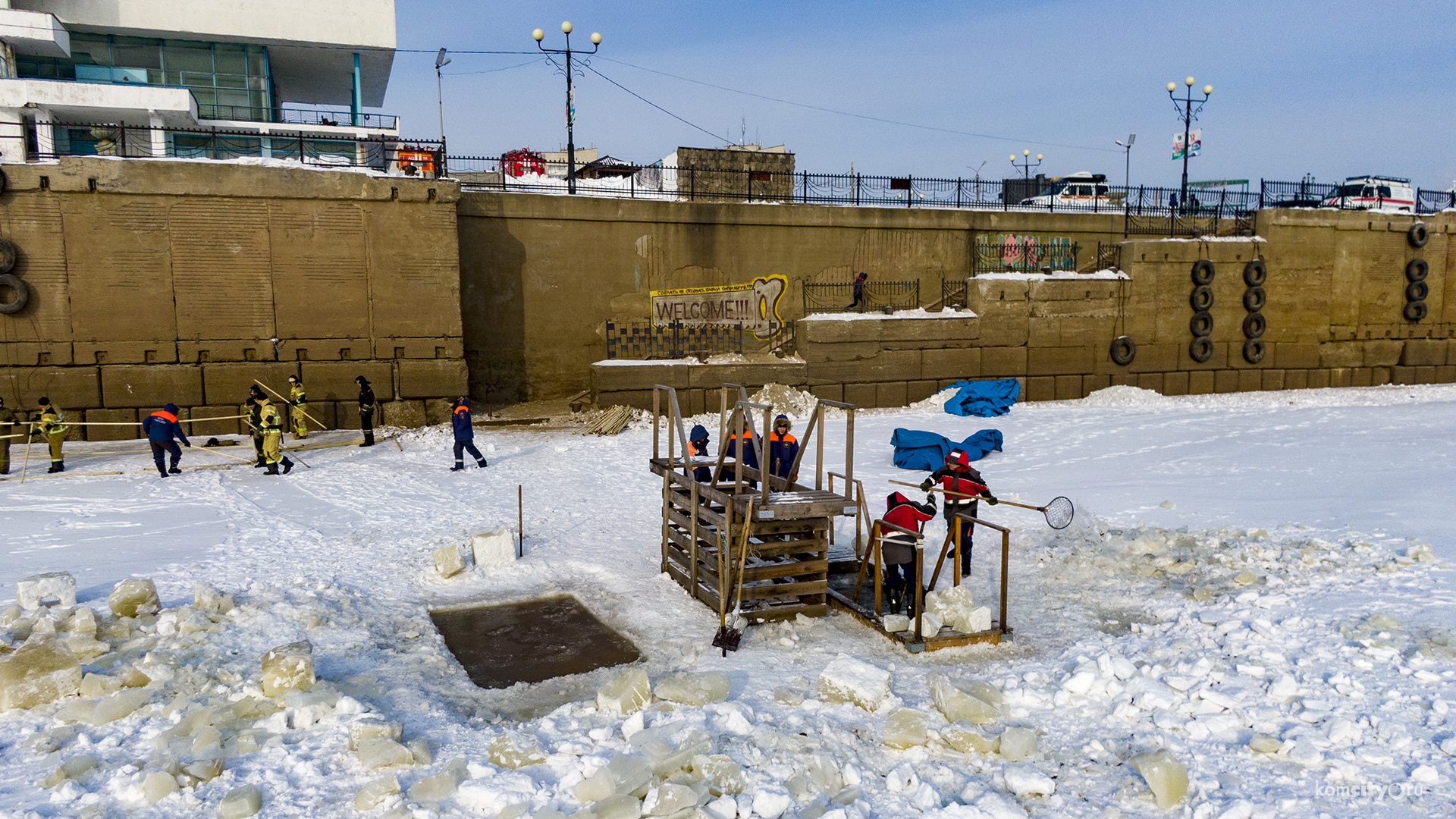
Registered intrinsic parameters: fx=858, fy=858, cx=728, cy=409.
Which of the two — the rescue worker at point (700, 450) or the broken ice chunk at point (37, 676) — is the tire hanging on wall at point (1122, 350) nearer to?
the rescue worker at point (700, 450)

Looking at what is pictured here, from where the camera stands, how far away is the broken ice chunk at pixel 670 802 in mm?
4633

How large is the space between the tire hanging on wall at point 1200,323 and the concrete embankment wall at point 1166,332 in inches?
5.2

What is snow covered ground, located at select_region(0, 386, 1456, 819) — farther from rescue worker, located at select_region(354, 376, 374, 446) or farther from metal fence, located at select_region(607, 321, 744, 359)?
metal fence, located at select_region(607, 321, 744, 359)

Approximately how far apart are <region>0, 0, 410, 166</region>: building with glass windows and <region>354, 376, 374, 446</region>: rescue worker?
11.6 metres

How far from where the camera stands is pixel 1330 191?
88.9ft

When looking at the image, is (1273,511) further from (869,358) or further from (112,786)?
(112,786)

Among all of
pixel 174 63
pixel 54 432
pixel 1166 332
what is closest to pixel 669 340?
pixel 54 432

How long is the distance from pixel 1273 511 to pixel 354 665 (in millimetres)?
10638

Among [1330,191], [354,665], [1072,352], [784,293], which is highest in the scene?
[1330,191]

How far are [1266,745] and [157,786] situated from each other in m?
6.39

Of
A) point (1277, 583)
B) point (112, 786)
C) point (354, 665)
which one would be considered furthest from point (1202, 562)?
point (112, 786)

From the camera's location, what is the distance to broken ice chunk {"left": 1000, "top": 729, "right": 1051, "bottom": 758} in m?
5.30

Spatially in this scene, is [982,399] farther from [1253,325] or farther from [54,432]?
[54,432]

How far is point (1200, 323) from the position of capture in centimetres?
2341
